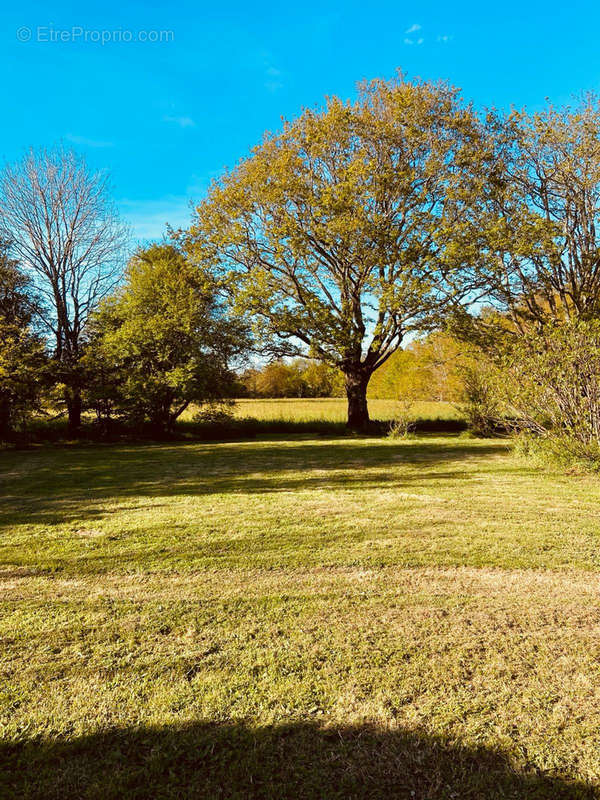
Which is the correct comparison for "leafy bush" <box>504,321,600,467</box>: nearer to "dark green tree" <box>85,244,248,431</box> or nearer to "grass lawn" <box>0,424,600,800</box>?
"grass lawn" <box>0,424,600,800</box>

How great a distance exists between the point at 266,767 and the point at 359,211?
17683 millimetres

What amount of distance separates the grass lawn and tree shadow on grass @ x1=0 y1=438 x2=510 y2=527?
1315 millimetres

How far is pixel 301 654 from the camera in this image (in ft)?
9.40

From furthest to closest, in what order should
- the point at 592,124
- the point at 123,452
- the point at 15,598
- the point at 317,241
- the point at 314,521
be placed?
1. the point at 317,241
2. the point at 592,124
3. the point at 123,452
4. the point at 314,521
5. the point at 15,598

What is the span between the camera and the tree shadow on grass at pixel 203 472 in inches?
297

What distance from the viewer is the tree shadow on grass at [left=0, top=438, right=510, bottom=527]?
7.55 metres

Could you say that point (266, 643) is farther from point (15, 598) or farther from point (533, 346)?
point (533, 346)

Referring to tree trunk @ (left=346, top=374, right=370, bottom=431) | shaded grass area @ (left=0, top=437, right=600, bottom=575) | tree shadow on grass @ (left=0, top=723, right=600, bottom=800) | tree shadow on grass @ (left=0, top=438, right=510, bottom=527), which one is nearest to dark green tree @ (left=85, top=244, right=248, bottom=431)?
tree shadow on grass @ (left=0, top=438, right=510, bottom=527)

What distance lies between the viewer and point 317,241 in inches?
744

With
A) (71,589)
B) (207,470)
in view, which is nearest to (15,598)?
(71,589)

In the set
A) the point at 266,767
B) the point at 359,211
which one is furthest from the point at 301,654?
the point at 359,211

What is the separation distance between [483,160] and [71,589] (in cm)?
2050

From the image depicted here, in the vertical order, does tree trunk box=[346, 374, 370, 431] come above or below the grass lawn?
above

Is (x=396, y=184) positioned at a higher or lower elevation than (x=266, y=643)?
higher
